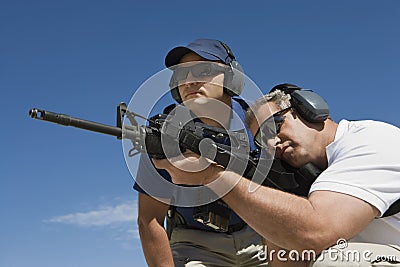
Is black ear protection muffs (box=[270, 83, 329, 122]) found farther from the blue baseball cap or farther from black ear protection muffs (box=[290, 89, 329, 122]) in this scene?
the blue baseball cap

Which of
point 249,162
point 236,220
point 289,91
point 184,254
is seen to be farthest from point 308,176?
point 184,254

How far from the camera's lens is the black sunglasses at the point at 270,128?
4.96 metres

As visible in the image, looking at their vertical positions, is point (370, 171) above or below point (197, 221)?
below

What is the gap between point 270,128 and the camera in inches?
197

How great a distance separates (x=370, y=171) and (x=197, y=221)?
7.67ft

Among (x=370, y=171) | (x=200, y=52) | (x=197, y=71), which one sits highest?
(x=200, y=52)

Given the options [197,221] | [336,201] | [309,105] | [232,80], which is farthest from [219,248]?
[336,201]

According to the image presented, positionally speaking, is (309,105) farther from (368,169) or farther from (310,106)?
(368,169)

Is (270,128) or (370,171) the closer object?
(370,171)

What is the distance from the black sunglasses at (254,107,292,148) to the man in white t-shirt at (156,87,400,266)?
225mm

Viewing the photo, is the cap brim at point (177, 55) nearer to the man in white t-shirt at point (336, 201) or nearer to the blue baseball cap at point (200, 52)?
the blue baseball cap at point (200, 52)

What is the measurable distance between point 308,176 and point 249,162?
524 mm

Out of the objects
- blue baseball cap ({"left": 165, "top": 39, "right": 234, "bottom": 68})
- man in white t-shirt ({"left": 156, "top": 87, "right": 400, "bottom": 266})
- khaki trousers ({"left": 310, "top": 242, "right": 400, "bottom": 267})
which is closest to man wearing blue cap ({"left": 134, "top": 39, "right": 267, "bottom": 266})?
blue baseball cap ({"left": 165, "top": 39, "right": 234, "bottom": 68})

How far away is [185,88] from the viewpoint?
5.84 metres
